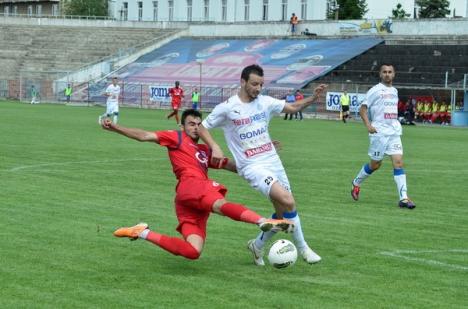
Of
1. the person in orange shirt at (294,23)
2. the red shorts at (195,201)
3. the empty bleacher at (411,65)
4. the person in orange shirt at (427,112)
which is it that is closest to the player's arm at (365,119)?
the red shorts at (195,201)

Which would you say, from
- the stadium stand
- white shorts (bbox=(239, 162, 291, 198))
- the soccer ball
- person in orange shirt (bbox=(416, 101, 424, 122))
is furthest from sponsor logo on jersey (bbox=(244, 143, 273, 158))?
the stadium stand

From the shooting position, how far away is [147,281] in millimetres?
9328

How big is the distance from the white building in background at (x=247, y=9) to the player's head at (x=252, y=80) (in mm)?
75703

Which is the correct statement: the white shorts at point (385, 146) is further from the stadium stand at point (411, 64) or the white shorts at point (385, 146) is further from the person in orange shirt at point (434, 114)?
the stadium stand at point (411, 64)

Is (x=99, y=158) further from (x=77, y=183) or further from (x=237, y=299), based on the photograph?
(x=237, y=299)

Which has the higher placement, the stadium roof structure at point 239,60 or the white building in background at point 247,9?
the white building in background at point 247,9

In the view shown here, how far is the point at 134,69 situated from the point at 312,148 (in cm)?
4868

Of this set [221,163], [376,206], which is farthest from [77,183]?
[221,163]

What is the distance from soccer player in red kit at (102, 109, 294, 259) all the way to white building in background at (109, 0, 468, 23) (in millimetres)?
76023

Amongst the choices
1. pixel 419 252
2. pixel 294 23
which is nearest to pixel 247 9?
pixel 294 23

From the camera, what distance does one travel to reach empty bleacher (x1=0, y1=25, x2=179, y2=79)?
8112 cm

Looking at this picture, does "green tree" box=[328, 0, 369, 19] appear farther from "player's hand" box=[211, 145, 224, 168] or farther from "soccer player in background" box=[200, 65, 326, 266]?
"player's hand" box=[211, 145, 224, 168]

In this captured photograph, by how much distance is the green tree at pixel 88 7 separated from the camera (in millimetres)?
114750

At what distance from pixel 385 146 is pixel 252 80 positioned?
22.7ft
